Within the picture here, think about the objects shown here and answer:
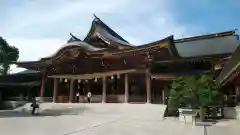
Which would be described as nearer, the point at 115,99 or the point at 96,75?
the point at 115,99

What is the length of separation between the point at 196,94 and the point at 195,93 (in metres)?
0.09

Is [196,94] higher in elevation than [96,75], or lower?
lower

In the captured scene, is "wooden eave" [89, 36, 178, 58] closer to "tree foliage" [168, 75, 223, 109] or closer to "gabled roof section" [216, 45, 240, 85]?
"gabled roof section" [216, 45, 240, 85]

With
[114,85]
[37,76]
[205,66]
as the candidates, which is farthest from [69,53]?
[205,66]

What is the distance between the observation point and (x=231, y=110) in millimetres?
15445

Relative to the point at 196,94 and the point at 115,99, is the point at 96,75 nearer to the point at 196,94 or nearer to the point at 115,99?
→ the point at 115,99


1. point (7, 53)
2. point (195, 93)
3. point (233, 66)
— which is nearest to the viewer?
point (233, 66)

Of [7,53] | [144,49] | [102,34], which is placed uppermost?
[7,53]

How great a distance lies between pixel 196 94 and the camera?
44.7ft

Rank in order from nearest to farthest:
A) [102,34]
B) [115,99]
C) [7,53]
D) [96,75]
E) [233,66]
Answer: [233,66] < [115,99] < [96,75] < [102,34] < [7,53]

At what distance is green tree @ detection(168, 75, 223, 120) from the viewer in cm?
1348

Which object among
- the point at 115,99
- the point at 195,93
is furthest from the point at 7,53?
the point at 195,93

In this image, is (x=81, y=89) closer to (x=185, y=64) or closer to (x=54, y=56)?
Answer: (x=54, y=56)

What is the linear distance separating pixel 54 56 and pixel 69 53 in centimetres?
184
